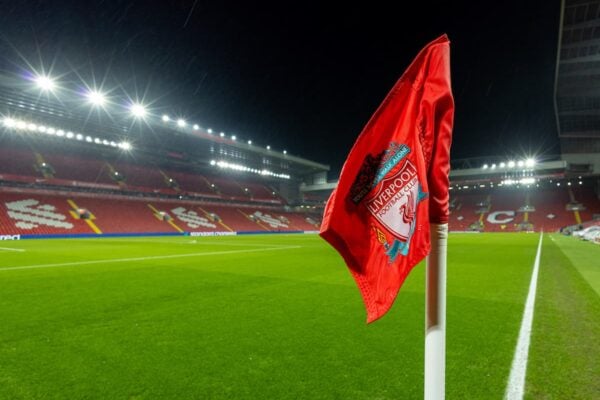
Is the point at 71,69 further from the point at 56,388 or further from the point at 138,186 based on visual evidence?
the point at 56,388

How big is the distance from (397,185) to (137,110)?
36.4m

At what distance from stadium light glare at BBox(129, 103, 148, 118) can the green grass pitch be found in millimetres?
29551

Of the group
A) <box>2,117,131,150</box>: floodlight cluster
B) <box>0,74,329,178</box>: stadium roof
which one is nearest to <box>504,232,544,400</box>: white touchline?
<box>0,74,329,178</box>: stadium roof

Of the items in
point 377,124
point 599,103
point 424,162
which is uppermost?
point 599,103

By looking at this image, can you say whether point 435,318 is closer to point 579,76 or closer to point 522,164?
point 579,76

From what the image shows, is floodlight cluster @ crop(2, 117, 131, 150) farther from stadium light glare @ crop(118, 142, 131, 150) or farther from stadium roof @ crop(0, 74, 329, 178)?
stadium light glare @ crop(118, 142, 131, 150)

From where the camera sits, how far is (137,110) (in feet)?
107

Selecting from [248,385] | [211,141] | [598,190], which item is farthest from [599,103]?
[248,385]

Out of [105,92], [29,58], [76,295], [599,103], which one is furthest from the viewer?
[599,103]

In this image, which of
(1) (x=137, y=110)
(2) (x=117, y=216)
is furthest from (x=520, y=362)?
(2) (x=117, y=216)

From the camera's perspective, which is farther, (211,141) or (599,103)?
(211,141)

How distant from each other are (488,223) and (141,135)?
50297mm

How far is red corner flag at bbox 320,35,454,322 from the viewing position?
1.40 metres

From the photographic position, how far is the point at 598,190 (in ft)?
159
